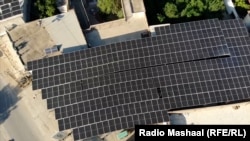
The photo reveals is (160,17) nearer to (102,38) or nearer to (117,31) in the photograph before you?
(117,31)

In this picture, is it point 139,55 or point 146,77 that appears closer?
point 146,77

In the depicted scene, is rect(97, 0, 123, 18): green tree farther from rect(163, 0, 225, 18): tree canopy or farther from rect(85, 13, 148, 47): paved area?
rect(163, 0, 225, 18): tree canopy

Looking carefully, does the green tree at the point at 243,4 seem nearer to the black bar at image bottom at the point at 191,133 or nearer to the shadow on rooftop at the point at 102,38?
the shadow on rooftop at the point at 102,38

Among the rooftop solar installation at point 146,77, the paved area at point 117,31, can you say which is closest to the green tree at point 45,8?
the paved area at point 117,31

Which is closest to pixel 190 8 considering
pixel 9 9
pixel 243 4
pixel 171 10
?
pixel 171 10

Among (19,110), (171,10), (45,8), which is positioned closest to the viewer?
(19,110)

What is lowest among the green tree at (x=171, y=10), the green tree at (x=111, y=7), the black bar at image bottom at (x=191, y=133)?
the black bar at image bottom at (x=191, y=133)
